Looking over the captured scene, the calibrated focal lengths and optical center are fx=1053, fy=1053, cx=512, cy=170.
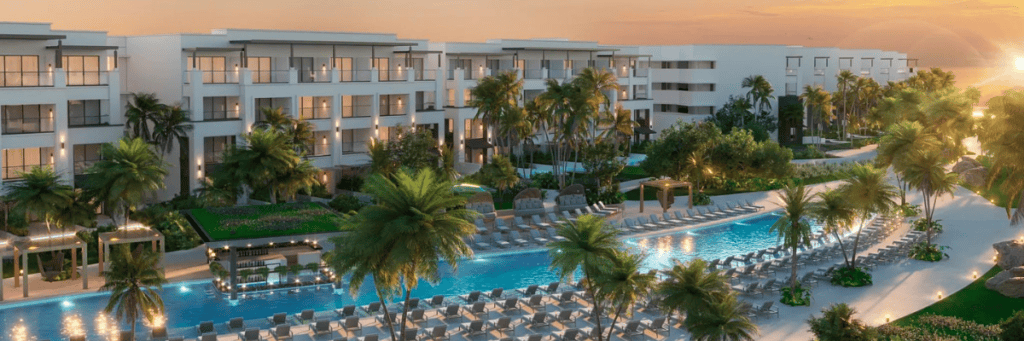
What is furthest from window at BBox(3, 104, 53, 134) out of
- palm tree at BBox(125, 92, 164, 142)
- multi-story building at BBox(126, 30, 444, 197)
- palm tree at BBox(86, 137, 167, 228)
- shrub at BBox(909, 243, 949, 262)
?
shrub at BBox(909, 243, 949, 262)

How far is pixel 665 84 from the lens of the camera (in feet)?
300

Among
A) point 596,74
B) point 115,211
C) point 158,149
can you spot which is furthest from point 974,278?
point 158,149

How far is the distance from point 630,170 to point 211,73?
83.1ft

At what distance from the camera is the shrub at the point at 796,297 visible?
31.8 m

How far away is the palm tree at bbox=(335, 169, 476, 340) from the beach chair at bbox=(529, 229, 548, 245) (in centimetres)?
1770

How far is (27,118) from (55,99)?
175 centimetres

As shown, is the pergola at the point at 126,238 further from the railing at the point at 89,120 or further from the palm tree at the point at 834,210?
the palm tree at the point at 834,210

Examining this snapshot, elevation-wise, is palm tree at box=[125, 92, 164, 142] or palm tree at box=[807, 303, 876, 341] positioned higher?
palm tree at box=[125, 92, 164, 142]

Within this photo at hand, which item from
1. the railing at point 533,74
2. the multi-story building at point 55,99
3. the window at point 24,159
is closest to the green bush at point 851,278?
the multi-story building at point 55,99

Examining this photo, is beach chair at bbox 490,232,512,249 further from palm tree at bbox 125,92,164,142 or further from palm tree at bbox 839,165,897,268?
palm tree at bbox 125,92,164,142

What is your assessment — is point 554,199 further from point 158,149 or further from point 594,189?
point 158,149

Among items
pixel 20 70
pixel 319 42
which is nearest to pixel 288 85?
pixel 319 42

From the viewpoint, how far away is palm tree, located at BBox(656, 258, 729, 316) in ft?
79.0

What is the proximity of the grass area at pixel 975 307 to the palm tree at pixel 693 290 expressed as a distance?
8143 mm
